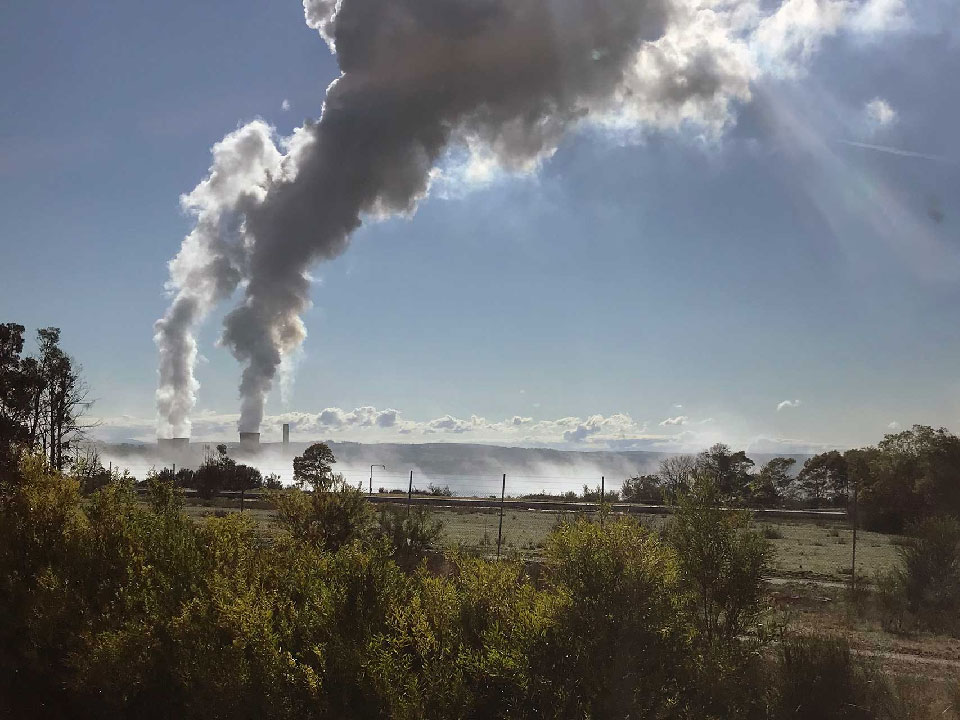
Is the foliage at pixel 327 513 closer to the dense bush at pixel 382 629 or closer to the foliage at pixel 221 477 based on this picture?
the dense bush at pixel 382 629

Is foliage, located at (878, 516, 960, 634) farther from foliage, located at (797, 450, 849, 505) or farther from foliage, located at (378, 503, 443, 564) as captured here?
foliage, located at (797, 450, 849, 505)

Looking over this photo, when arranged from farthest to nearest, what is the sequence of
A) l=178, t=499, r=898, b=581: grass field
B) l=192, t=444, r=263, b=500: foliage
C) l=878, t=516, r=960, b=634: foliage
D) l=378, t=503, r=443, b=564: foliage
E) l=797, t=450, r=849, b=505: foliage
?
l=797, t=450, r=849, b=505: foliage → l=192, t=444, r=263, b=500: foliage → l=178, t=499, r=898, b=581: grass field → l=878, t=516, r=960, b=634: foliage → l=378, t=503, r=443, b=564: foliage

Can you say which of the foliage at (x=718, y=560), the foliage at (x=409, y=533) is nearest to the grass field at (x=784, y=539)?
the foliage at (x=409, y=533)

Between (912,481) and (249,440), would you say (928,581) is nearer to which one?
(912,481)

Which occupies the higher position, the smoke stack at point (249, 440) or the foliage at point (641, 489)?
the smoke stack at point (249, 440)

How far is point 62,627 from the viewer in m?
10.2

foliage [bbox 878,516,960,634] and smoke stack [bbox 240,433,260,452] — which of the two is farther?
Answer: smoke stack [bbox 240,433,260,452]

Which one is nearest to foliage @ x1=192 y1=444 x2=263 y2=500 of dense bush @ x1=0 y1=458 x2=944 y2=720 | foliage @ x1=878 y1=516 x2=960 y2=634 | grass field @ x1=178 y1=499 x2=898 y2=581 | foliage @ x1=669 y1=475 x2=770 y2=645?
grass field @ x1=178 y1=499 x2=898 y2=581

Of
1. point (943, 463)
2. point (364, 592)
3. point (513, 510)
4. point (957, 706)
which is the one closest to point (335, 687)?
point (364, 592)

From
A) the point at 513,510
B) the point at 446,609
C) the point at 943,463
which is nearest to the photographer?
the point at 446,609

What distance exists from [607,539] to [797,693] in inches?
143

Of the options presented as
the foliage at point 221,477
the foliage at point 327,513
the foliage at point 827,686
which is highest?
the foliage at point 327,513

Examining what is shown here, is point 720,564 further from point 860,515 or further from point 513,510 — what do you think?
point 860,515

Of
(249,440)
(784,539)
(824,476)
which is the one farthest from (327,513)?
(824,476)
